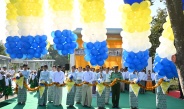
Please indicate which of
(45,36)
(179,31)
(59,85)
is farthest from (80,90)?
(179,31)

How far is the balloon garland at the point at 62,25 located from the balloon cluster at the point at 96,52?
1.75 ft

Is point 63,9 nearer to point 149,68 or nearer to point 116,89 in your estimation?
point 116,89

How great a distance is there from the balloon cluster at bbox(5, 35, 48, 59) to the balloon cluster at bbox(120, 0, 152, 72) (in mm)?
2645

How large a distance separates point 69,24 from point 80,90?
3.41 m

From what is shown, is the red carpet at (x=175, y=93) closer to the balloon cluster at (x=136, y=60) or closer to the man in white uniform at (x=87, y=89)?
the man in white uniform at (x=87, y=89)

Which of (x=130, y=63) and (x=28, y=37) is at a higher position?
(x=28, y=37)

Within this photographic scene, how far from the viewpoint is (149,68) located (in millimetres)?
16438

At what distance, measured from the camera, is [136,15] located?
703 cm

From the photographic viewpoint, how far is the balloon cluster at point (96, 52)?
7.42 metres

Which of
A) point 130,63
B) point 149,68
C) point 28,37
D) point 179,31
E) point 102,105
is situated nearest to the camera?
point 179,31

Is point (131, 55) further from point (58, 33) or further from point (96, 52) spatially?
point (58, 33)

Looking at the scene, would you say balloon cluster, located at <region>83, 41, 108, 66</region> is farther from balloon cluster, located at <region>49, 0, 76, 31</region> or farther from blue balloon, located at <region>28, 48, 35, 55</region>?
blue balloon, located at <region>28, 48, 35, 55</region>

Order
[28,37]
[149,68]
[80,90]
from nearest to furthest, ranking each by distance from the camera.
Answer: [28,37]
[80,90]
[149,68]

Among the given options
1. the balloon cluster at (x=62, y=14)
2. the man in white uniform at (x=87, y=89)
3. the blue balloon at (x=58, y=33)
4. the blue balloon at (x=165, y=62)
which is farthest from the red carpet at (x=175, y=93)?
the blue balloon at (x=58, y=33)
